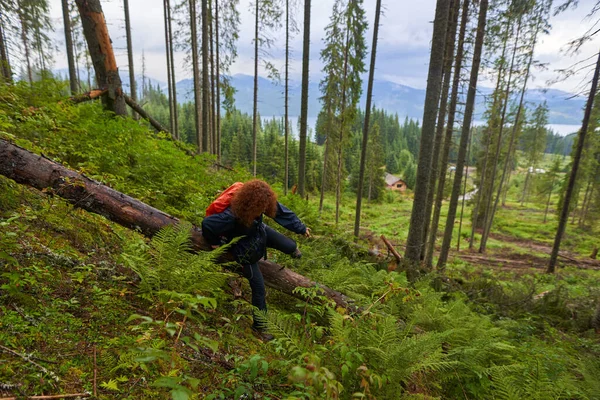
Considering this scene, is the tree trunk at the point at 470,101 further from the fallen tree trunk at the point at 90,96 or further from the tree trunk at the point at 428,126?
the fallen tree trunk at the point at 90,96

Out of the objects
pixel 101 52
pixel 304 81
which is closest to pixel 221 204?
pixel 101 52

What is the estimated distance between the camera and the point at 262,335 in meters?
3.40

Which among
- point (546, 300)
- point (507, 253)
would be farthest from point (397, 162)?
point (546, 300)

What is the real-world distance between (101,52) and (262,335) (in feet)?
23.9

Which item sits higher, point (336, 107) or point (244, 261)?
point (336, 107)

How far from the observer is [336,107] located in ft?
65.4

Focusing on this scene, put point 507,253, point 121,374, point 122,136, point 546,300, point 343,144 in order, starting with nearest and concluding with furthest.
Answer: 1. point 121,374
2. point 122,136
3. point 546,300
4. point 343,144
5. point 507,253

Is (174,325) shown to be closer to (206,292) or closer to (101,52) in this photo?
(206,292)

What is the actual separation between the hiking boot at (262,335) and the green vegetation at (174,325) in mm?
177

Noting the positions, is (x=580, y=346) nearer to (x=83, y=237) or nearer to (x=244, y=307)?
(x=244, y=307)

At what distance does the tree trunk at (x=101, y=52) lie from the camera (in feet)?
20.4

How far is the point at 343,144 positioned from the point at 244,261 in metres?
17.2

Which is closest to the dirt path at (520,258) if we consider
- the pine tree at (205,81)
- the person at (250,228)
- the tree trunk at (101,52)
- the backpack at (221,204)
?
the pine tree at (205,81)

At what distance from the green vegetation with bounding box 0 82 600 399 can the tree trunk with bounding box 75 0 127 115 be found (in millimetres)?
1174
